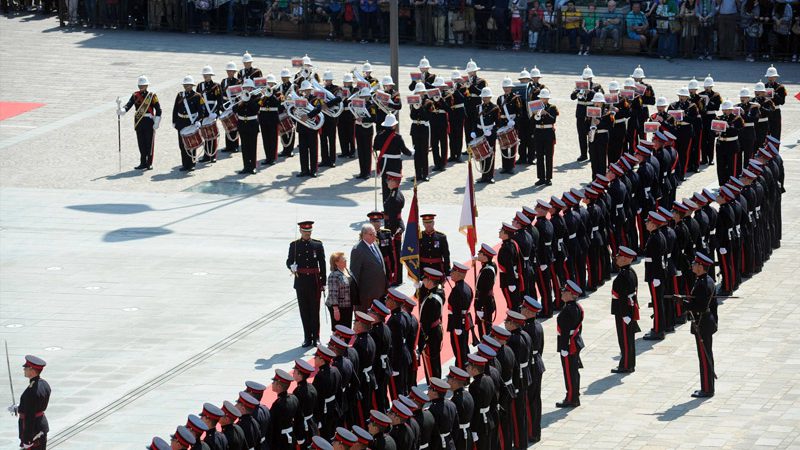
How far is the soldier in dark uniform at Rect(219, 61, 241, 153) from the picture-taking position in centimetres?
3123

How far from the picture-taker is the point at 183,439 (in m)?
14.7

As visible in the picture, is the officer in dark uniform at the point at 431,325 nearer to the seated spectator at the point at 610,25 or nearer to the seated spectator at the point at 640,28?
the seated spectator at the point at 640,28

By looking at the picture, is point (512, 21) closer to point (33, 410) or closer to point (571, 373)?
point (571, 373)

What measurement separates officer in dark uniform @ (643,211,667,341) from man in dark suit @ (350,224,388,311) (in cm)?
330

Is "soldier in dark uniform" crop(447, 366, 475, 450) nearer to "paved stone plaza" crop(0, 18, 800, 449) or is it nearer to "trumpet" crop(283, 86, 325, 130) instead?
"paved stone plaza" crop(0, 18, 800, 449)

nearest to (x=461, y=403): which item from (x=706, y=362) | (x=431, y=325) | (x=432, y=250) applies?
(x=431, y=325)

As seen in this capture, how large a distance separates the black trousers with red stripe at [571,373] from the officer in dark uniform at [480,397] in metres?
2.14

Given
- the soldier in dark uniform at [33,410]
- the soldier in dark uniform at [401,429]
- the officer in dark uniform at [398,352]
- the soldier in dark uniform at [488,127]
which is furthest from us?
the soldier in dark uniform at [488,127]

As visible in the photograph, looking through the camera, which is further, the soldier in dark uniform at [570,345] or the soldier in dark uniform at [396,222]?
the soldier in dark uniform at [396,222]

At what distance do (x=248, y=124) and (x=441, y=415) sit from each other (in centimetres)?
1523

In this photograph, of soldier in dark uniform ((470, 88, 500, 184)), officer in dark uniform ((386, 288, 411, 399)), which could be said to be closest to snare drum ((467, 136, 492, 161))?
soldier in dark uniform ((470, 88, 500, 184))

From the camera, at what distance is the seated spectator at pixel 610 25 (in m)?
39.5

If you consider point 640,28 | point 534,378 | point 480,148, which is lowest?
point 534,378

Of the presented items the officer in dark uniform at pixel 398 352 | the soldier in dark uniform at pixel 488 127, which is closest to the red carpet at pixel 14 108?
the soldier in dark uniform at pixel 488 127
